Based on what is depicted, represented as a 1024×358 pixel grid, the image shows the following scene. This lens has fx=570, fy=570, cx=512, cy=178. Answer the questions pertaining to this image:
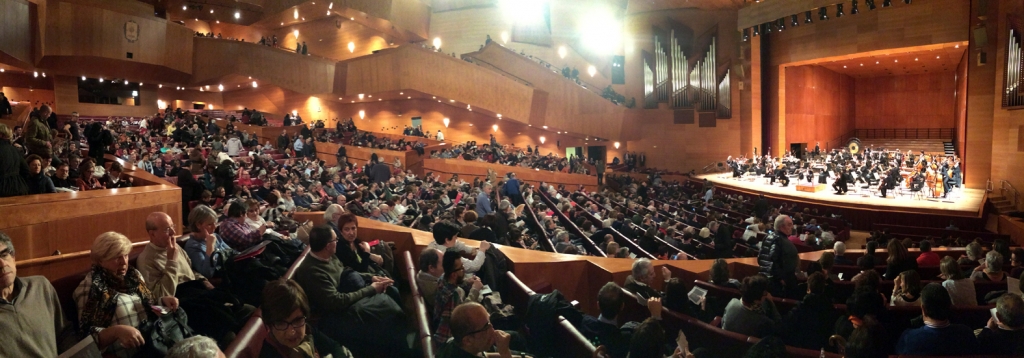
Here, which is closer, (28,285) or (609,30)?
(28,285)

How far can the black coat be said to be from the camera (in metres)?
4.14

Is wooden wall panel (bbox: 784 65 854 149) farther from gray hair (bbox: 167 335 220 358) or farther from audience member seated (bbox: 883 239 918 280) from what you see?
gray hair (bbox: 167 335 220 358)

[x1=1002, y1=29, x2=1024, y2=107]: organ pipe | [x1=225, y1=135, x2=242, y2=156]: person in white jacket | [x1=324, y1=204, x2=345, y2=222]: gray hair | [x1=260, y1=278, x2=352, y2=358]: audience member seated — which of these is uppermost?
[x1=1002, y1=29, x2=1024, y2=107]: organ pipe

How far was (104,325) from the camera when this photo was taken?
6.66 ft

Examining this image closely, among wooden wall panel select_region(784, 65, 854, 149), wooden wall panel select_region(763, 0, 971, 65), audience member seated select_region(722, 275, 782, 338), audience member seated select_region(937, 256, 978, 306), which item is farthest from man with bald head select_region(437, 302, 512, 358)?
→ wooden wall panel select_region(784, 65, 854, 149)

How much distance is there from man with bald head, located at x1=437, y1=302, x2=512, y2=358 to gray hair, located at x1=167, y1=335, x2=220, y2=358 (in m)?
0.75

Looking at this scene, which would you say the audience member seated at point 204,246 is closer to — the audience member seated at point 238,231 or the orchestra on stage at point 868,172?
the audience member seated at point 238,231

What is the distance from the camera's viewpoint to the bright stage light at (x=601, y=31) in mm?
22875

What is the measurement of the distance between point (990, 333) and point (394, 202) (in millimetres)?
6726

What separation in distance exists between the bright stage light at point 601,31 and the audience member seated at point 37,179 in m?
20.7

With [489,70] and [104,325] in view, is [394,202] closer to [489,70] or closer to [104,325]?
[104,325]

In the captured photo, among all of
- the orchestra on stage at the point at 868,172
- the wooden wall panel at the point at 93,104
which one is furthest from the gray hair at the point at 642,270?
the wooden wall panel at the point at 93,104

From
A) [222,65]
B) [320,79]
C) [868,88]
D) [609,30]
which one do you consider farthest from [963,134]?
[222,65]

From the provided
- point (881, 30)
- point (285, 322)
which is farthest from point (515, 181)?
point (881, 30)
